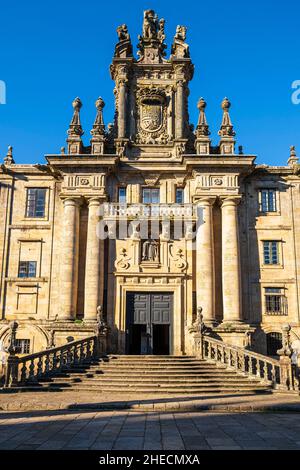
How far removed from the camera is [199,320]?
23.8m

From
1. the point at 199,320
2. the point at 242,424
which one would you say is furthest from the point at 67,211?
the point at 242,424

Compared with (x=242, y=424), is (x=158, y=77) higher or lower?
higher

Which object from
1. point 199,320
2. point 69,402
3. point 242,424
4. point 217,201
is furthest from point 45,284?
point 242,424

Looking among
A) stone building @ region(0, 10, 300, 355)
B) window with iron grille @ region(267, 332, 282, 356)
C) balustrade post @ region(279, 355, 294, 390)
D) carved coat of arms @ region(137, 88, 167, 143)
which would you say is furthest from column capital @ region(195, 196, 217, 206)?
balustrade post @ region(279, 355, 294, 390)

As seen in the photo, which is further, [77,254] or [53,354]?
[77,254]

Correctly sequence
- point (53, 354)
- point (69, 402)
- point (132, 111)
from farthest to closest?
1. point (132, 111)
2. point (53, 354)
3. point (69, 402)

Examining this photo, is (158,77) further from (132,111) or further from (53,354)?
(53,354)

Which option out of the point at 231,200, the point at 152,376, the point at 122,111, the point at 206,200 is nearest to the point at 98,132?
the point at 122,111

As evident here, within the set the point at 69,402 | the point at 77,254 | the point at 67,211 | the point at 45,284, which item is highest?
the point at 67,211

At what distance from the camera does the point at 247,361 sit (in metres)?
22.0

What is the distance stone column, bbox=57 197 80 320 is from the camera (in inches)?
1021

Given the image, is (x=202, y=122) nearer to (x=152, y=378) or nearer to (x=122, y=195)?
(x=122, y=195)
